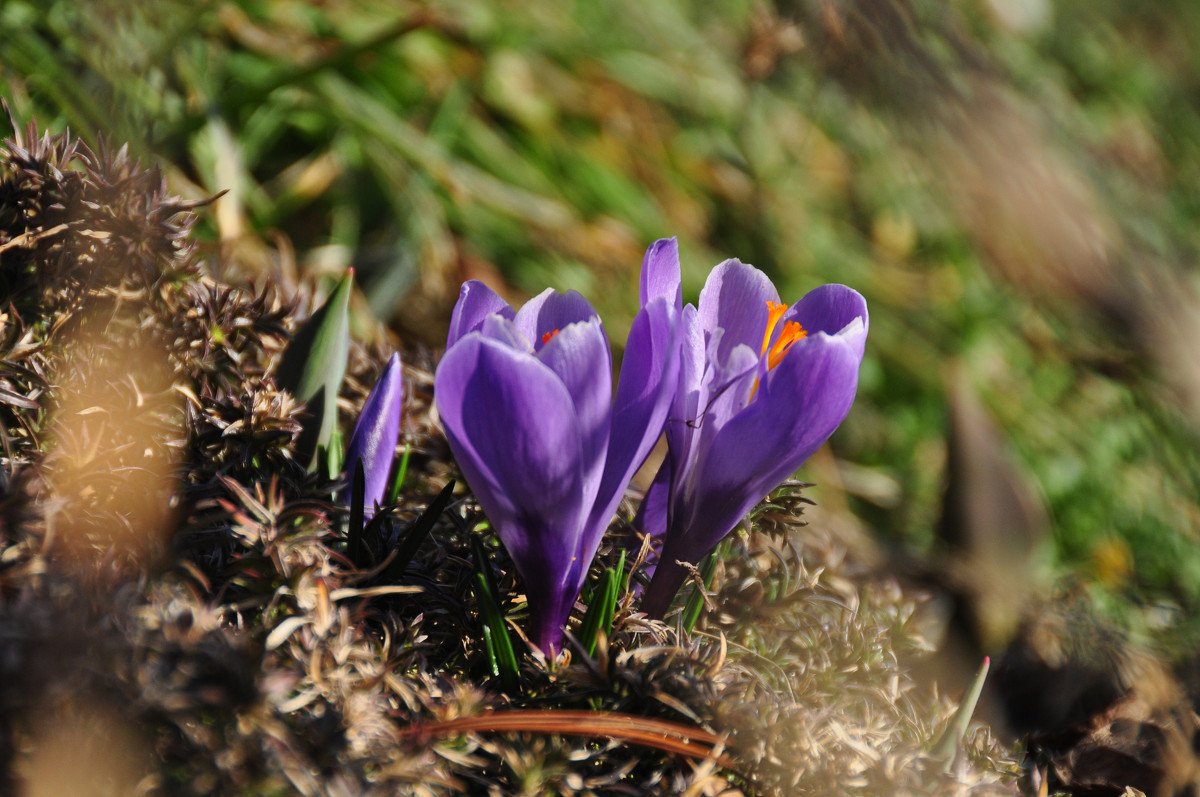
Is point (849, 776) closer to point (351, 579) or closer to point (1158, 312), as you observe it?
point (351, 579)

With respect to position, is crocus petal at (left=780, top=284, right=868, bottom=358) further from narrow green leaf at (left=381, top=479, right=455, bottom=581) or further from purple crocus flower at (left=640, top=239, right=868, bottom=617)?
narrow green leaf at (left=381, top=479, right=455, bottom=581)

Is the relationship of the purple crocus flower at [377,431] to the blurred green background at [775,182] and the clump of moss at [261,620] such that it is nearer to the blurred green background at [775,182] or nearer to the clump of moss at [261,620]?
the clump of moss at [261,620]

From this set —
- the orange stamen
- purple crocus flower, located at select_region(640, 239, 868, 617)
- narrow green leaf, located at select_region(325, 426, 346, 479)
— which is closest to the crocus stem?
purple crocus flower, located at select_region(640, 239, 868, 617)

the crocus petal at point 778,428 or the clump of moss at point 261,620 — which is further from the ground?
the crocus petal at point 778,428

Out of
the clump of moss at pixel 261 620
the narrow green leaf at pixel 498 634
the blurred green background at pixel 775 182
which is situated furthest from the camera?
the blurred green background at pixel 775 182

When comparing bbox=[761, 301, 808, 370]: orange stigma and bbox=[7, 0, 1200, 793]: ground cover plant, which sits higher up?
bbox=[761, 301, 808, 370]: orange stigma

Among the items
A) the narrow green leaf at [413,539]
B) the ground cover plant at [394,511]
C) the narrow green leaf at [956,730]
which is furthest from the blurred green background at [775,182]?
the narrow green leaf at [413,539]

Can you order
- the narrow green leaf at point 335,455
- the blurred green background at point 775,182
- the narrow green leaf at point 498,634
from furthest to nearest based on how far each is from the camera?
the blurred green background at point 775,182
the narrow green leaf at point 335,455
the narrow green leaf at point 498,634

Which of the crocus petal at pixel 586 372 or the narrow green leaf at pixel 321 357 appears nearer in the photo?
the crocus petal at pixel 586 372
